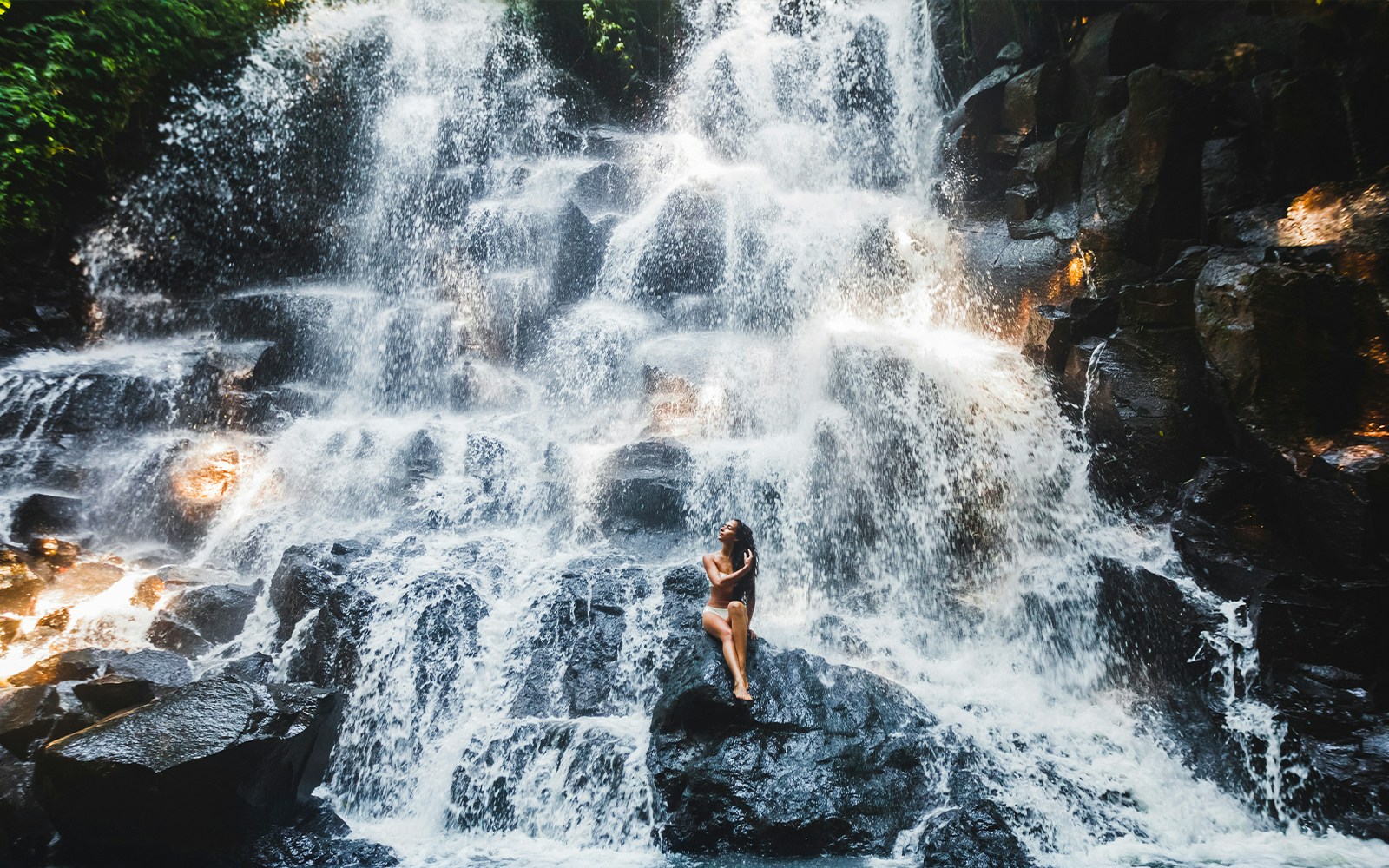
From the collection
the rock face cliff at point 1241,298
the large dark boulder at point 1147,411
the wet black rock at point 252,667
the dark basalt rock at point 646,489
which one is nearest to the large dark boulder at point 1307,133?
the rock face cliff at point 1241,298

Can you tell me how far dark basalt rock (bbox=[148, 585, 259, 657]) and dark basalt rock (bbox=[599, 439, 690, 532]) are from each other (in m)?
4.46

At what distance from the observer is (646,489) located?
8945 mm

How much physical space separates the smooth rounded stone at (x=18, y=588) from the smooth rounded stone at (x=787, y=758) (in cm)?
748

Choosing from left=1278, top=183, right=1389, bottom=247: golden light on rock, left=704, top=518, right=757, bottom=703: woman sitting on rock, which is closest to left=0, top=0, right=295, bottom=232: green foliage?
left=704, top=518, right=757, bottom=703: woman sitting on rock

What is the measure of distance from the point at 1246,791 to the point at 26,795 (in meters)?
9.87

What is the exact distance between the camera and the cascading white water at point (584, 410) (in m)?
5.87

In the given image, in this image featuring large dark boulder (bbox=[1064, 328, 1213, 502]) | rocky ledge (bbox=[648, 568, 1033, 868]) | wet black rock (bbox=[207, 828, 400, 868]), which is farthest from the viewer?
large dark boulder (bbox=[1064, 328, 1213, 502])

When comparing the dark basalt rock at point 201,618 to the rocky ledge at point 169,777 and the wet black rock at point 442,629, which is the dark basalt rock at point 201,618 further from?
the wet black rock at point 442,629

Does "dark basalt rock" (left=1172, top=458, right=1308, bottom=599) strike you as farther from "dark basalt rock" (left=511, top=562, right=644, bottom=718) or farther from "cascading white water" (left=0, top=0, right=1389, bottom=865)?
"dark basalt rock" (left=511, top=562, right=644, bottom=718)

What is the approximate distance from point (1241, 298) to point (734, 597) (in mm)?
6178

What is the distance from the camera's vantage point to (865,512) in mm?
8617

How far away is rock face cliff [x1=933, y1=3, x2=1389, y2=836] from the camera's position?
5.72m

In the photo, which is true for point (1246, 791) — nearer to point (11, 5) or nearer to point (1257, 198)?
point (1257, 198)

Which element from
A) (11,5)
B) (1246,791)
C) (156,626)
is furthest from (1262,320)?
(11,5)
